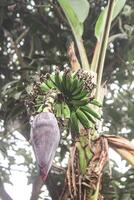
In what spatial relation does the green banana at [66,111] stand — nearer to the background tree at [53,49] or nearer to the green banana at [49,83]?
the green banana at [49,83]

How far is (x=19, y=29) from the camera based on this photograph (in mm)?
2504

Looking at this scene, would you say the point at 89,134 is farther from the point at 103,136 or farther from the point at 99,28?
the point at 99,28

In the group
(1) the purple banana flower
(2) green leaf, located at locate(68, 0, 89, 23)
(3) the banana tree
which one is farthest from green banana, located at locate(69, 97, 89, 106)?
(2) green leaf, located at locate(68, 0, 89, 23)

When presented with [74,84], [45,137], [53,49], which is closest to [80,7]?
[74,84]

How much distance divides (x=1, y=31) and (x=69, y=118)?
1.46 m

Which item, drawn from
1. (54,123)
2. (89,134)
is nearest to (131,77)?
(89,134)

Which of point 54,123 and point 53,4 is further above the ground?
point 53,4

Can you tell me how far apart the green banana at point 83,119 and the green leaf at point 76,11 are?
15.5 inches

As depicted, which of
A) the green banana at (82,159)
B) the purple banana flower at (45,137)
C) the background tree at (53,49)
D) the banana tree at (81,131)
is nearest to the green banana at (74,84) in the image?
the banana tree at (81,131)

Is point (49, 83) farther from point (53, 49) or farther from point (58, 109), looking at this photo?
point (53, 49)

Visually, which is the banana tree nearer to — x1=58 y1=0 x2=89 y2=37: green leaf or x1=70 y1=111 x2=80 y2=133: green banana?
x1=70 y1=111 x2=80 y2=133: green banana

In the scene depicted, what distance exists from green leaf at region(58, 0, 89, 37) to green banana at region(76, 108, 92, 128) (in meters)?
0.39

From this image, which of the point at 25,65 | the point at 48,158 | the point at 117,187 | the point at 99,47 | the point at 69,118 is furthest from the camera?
the point at 25,65

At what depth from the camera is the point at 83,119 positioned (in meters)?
1.16
